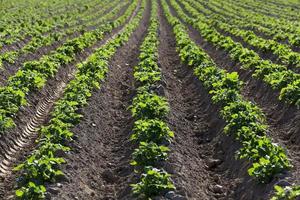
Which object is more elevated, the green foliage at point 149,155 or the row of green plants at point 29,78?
the row of green plants at point 29,78

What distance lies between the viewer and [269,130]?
13.3m

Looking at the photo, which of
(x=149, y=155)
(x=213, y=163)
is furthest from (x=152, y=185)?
(x=213, y=163)

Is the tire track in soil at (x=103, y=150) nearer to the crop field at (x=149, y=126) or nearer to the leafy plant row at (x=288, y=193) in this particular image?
the crop field at (x=149, y=126)

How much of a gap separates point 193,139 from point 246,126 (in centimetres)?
206

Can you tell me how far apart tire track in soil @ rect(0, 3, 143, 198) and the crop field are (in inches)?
1.6

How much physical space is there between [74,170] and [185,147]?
123 inches

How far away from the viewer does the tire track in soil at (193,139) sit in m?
10.0

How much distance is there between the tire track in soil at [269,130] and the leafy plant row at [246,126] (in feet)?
0.80

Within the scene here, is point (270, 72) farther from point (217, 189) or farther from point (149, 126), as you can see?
point (217, 189)

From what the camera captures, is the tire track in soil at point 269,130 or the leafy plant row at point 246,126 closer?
the leafy plant row at point 246,126

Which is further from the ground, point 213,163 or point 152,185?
point 152,185

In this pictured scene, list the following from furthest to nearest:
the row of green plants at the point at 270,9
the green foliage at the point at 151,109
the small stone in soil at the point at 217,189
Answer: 1. the row of green plants at the point at 270,9
2. the green foliage at the point at 151,109
3. the small stone in soil at the point at 217,189

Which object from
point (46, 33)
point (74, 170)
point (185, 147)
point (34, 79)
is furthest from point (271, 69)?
point (46, 33)

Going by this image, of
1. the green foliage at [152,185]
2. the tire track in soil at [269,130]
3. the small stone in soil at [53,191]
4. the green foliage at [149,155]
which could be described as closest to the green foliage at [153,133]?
the green foliage at [149,155]
